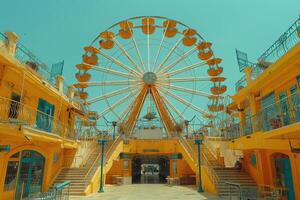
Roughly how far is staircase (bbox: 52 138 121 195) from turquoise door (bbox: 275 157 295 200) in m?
10.9

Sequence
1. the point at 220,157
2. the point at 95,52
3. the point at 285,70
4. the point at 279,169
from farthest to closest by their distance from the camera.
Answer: the point at 95,52, the point at 220,157, the point at 279,169, the point at 285,70

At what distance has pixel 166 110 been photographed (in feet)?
89.4

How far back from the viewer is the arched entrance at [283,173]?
11.7m

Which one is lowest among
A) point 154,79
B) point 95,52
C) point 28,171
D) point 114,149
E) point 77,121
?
point 28,171

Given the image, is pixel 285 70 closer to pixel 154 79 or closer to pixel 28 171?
pixel 28 171

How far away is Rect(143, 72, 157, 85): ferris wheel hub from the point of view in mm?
26859

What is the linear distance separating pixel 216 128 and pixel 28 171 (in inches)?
661

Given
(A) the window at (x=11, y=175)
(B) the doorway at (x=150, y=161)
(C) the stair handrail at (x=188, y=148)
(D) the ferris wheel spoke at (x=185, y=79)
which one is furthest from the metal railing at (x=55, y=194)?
(D) the ferris wheel spoke at (x=185, y=79)

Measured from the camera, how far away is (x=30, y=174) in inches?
535

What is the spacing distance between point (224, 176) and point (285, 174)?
12.2ft

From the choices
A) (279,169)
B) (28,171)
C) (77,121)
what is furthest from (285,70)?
(77,121)

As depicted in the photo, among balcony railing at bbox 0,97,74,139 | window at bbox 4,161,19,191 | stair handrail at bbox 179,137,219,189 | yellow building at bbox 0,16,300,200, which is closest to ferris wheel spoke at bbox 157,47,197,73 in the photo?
yellow building at bbox 0,16,300,200

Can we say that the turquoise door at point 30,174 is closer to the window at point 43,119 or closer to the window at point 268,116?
the window at point 43,119

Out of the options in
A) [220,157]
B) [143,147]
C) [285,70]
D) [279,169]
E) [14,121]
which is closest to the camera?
[14,121]
